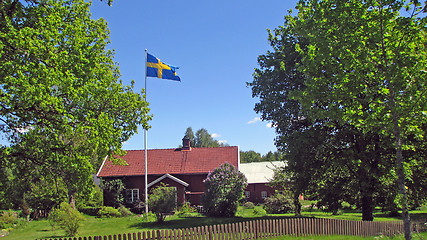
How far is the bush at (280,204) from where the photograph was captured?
33.2 m

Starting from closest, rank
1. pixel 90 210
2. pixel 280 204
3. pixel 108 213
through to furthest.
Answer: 1. pixel 108 213
2. pixel 280 204
3. pixel 90 210

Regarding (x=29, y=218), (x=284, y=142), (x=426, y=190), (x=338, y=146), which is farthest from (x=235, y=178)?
(x=29, y=218)

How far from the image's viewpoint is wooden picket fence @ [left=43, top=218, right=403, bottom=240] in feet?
44.7

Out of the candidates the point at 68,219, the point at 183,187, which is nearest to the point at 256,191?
the point at 183,187

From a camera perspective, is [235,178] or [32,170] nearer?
[32,170]

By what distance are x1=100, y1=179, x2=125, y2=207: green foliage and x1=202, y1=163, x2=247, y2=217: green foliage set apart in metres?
14.1

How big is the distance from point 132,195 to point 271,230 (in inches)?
1026

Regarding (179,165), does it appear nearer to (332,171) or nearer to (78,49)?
(332,171)

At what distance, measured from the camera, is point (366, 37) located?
10078 millimetres

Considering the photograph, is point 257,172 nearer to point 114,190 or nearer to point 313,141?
point 114,190

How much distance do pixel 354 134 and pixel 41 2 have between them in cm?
1749

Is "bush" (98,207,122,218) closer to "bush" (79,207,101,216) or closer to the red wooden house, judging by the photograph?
"bush" (79,207,101,216)

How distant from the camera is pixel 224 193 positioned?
25.8 metres

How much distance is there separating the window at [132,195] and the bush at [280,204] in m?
15.0
